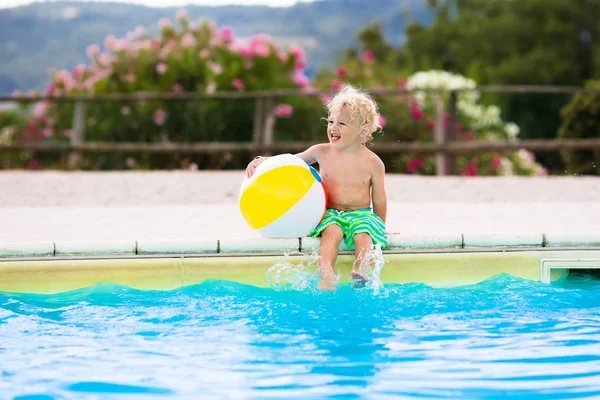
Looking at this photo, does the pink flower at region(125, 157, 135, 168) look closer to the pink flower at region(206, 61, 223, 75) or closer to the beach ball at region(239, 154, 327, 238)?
the pink flower at region(206, 61, 223, 75)

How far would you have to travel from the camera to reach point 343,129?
4.73 meters

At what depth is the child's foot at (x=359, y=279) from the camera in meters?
4.18

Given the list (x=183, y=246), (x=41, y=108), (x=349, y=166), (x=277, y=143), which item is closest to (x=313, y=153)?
(x=349, y=166)

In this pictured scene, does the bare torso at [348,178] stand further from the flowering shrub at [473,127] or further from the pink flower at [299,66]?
the pink flower at [299,66]

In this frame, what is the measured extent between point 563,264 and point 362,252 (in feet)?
3.74

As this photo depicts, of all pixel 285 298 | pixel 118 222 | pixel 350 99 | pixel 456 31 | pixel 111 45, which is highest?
pixel 456 31

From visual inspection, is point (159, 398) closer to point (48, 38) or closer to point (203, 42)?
point (203, 42)

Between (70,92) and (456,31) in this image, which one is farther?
(456,31)

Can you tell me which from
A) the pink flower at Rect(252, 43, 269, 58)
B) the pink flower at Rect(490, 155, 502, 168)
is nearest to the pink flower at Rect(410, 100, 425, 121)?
the pink flower at Rect(490, 155, 502, 168)

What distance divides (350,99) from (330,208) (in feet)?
2.10

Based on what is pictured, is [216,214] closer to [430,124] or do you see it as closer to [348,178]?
[348,178]

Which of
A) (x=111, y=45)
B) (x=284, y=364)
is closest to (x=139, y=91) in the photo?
(x=111, y=45)

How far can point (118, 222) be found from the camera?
5.96 m

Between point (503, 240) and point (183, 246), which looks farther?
point (503, 240)
